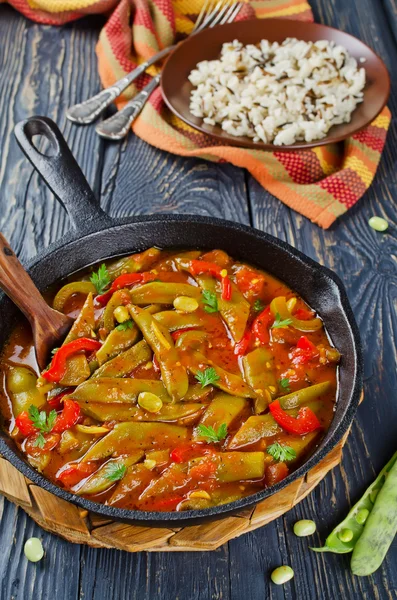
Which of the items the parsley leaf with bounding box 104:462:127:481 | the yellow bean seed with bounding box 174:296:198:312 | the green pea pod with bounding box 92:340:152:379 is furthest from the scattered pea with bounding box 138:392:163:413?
the yellow bean seed with bounding box 174:296:198:312

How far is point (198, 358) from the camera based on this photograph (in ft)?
9.89

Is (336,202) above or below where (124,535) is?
below

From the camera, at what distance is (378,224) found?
4297 mm

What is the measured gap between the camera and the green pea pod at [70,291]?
10.8 feet

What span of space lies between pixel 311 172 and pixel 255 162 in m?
0.37

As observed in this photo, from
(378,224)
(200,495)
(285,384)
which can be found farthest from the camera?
(378,224)

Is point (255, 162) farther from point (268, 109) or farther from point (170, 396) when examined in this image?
point (170, 396)

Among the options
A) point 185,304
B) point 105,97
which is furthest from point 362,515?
point 105,97

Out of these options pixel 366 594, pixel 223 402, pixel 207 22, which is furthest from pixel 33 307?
pixel 207 22

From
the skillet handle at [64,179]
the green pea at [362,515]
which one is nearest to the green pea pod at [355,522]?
the green pea at [362,515]

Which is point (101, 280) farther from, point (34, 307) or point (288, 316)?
point (288, 316)

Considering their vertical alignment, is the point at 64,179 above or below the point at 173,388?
above

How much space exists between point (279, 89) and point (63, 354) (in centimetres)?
256

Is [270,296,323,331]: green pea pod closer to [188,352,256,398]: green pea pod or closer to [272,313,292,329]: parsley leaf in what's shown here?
[272,313,292,329]: parsley leaf
